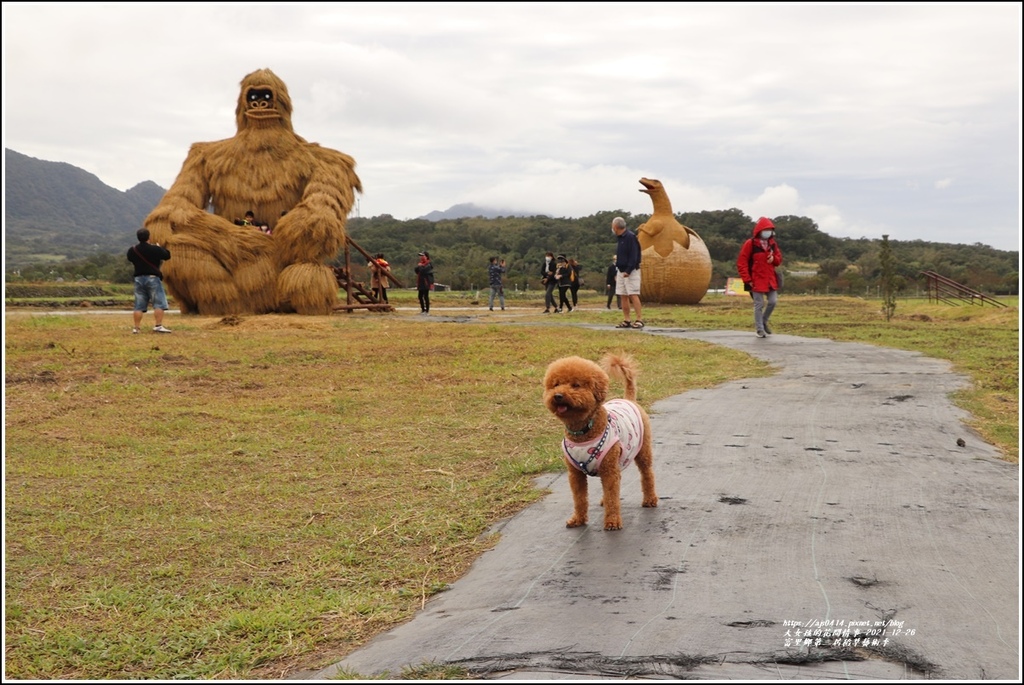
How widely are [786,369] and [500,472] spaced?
5.00 metres

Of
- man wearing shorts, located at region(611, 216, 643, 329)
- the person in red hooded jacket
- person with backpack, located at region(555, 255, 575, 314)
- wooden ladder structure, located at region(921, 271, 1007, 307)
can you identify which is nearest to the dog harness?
the person in red hooded jacket

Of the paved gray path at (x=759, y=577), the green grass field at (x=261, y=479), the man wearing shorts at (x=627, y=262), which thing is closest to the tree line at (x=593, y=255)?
the man wearing shorts at (x=627, y=262)

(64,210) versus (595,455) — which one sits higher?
(64,210)

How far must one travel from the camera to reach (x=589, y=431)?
3.90 meters

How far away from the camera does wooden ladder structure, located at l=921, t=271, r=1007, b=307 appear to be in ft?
75.1

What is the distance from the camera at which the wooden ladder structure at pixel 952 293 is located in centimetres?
2289

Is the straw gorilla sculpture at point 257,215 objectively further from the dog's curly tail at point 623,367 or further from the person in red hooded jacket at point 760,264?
the dog's curly tail at point 623,367

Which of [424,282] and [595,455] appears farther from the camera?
[424,282]

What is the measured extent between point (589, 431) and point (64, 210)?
149334 mm

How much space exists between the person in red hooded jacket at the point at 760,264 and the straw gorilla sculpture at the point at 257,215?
7.93 m

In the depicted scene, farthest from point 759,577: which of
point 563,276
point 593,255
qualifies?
point 593,255

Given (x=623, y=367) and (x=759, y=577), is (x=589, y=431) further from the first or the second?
(x=759, y=577)

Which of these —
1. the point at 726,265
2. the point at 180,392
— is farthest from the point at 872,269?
the point at 180,392

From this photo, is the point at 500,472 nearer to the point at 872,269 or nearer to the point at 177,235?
the point at 177,235
